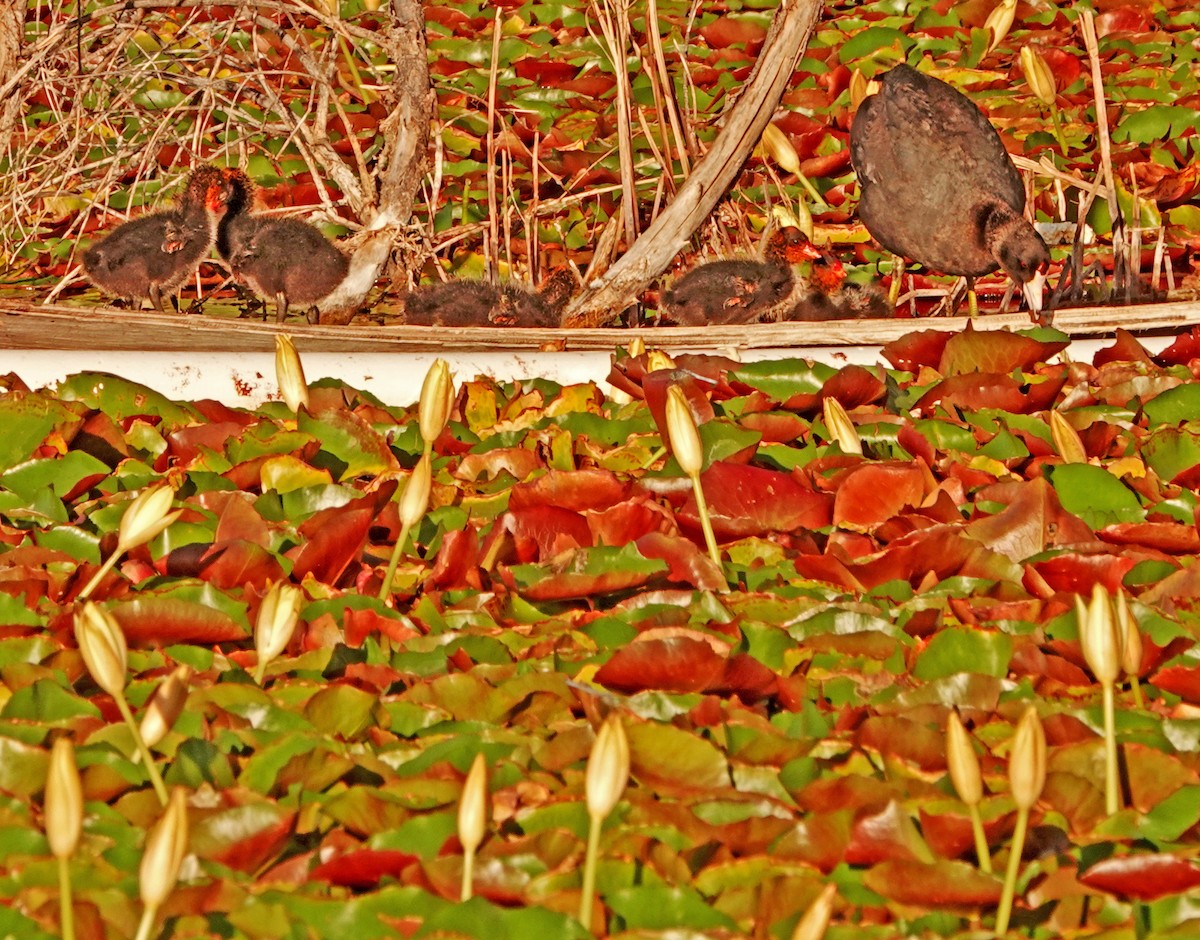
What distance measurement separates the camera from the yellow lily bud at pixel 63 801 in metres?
1.08

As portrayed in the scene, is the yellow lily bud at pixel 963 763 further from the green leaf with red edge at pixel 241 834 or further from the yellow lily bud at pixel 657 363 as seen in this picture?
the yellow lily bud at pixel 657 363

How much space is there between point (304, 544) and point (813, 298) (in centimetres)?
227

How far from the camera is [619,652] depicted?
1642mm

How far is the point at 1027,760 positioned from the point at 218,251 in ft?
12.3

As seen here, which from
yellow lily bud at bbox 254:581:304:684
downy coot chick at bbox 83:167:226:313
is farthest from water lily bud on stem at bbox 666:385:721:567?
downy coot chick at bbox 83:167:226:313

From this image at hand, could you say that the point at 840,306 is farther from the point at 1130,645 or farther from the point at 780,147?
the point at 1130,645

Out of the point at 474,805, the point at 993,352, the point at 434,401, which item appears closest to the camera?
the point at 474,805

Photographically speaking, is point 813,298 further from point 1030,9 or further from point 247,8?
point 1030,9

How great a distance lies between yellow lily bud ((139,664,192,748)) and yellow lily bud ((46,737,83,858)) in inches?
10.5

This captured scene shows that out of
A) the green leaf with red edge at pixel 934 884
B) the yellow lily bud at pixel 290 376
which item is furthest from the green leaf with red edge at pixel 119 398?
the green leaf with red edge at pixel 934 884

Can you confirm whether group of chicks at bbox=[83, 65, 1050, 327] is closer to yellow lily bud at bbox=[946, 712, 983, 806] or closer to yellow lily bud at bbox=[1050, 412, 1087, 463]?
yellow lily bud at bbox=[1050, 412, 1087, 463]

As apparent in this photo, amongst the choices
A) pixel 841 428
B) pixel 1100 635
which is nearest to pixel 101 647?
pixel 1100 635

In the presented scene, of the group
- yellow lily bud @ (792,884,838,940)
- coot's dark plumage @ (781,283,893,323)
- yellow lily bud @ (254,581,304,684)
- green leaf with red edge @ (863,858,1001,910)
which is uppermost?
yellow lily bud @ (792,884,838,940)

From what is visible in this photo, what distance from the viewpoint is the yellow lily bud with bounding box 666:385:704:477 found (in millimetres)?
1751
